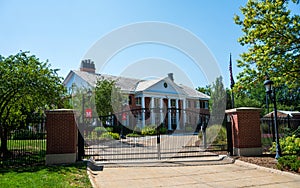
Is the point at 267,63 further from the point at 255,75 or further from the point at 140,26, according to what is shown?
the point at 140,26

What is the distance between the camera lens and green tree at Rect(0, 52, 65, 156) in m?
11.0

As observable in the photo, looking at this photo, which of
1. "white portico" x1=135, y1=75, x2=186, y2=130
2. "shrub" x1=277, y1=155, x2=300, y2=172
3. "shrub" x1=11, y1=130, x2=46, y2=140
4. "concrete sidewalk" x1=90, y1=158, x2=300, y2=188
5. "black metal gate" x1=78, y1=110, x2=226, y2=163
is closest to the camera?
"concrete sidewalk" x1=90, y1=158, x2=300, y2=188

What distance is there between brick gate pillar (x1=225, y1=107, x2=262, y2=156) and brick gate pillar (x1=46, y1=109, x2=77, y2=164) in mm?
6814

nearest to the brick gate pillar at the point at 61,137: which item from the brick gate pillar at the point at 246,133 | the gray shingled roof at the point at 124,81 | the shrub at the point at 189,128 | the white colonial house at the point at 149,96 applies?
the brick gate pillar at the point at 246,133

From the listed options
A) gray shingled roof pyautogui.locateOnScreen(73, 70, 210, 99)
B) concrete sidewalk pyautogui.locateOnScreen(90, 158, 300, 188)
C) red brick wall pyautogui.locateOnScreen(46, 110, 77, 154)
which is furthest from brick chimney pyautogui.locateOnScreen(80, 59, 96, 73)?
concrete sidewalk pyautogui.locateOnScreen(90, 158, 300, 188)

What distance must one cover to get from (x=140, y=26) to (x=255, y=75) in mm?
6847

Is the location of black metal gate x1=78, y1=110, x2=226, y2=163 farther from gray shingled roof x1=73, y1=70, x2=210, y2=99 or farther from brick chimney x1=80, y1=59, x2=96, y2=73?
brick chimney x1=80, y1=59, x2=96, y2=73

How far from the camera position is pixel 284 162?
319 inches

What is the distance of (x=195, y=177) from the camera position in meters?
7.61

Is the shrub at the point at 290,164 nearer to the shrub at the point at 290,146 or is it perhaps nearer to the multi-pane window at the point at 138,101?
the shrub at the point at 290,146

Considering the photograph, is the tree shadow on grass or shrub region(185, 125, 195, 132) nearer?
the tree shadow on grass

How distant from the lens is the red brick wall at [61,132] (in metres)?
9.73

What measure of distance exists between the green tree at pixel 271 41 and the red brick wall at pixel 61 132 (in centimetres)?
763

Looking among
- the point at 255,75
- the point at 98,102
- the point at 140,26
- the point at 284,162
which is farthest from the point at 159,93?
the point at 284,162
